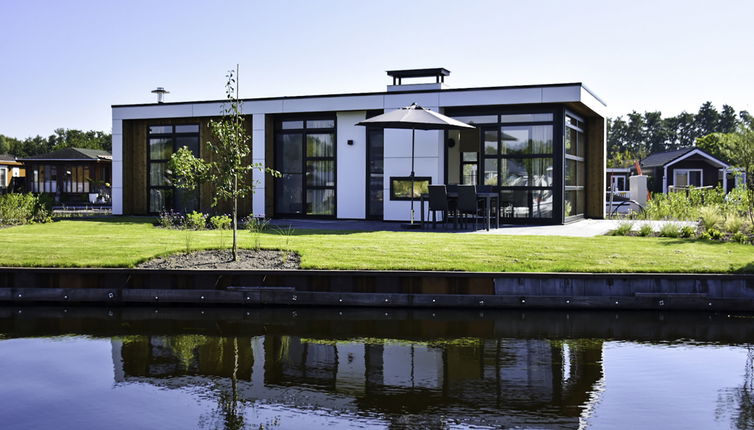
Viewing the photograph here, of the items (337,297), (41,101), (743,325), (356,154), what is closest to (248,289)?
(337,297)

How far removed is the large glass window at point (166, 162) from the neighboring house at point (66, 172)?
21.2m

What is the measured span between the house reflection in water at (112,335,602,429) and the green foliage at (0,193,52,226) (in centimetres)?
1228

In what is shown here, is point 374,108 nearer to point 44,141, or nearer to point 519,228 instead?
point 519,228

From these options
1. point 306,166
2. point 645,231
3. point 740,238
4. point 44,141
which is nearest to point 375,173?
point 306,166

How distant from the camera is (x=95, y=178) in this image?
147ft

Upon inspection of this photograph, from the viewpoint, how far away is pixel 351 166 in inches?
831

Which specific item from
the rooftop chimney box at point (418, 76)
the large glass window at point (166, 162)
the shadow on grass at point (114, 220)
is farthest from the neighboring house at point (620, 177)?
the shadow on grass at point (114, 220)

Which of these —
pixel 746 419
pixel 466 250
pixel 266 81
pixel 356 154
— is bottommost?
pixel 746 419

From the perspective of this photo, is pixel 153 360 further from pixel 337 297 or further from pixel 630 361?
Result: pixel 630 361

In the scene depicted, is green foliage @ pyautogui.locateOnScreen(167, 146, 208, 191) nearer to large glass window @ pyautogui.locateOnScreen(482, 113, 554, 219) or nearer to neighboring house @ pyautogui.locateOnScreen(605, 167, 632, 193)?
large glass window @ pyautogui.locateOnScreen(482, 113, 554, 219)

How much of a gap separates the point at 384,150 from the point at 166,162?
7288mm

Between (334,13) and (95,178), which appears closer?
(334,13)

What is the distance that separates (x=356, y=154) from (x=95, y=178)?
2896 centimetres

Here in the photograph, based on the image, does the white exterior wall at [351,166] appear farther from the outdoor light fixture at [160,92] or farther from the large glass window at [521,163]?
the outdoor light fixture at [160,92]
